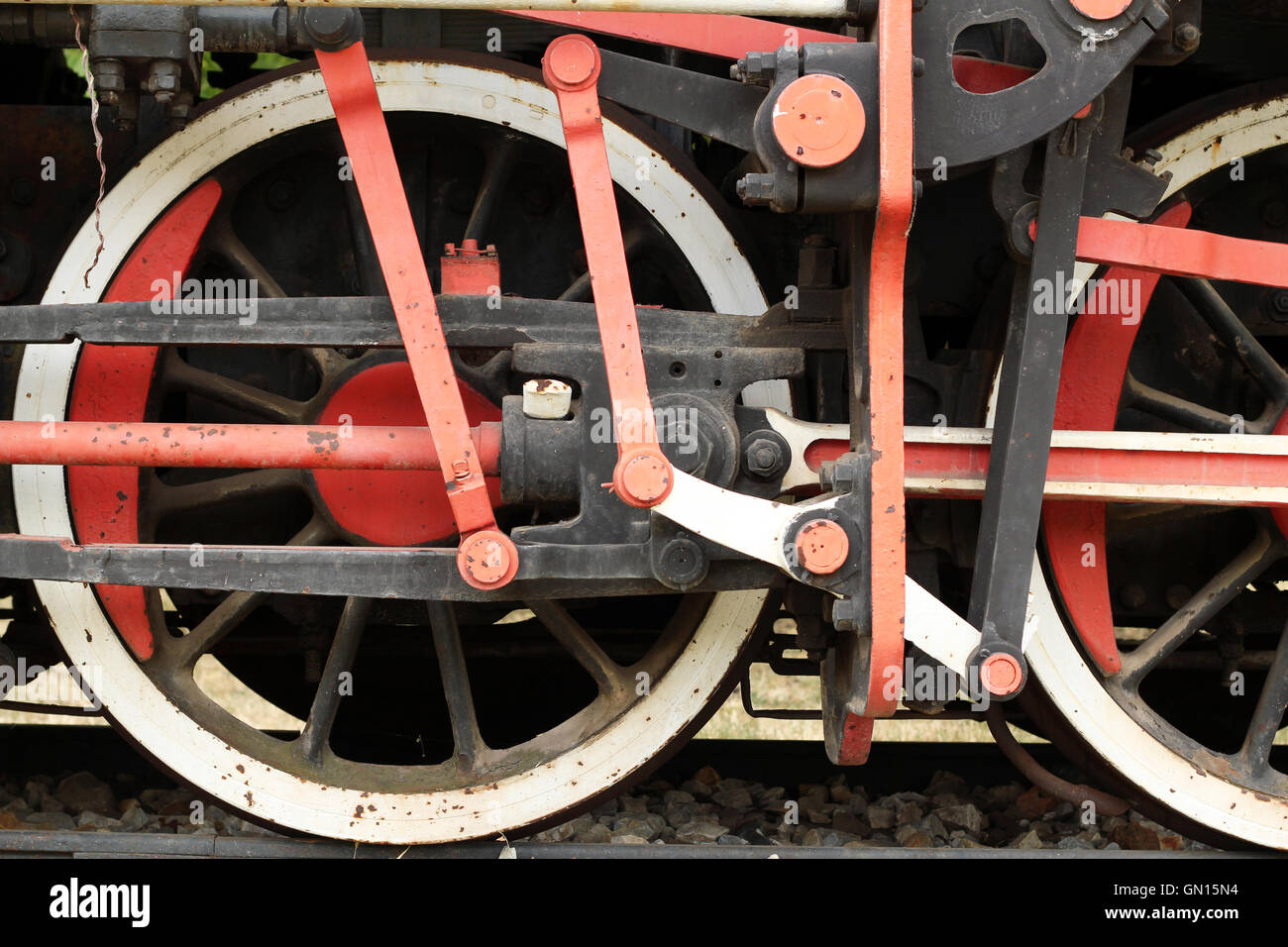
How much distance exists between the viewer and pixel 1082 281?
2.12 m

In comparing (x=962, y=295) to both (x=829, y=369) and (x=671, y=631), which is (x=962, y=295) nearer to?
(x=829, y=369)

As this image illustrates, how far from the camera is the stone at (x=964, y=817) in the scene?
8.15ft

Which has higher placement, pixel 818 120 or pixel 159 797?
pixel 818 120

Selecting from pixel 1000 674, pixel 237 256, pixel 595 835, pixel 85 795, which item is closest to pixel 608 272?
pixel 1000 674

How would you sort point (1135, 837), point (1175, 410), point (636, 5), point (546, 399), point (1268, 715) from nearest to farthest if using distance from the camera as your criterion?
point (636, 5) → point (546, 399) → point (1268, 715) → point (1175, 410) → point (1135, 837)

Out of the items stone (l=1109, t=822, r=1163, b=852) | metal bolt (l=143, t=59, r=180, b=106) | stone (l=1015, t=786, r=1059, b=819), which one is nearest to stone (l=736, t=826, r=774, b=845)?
stone (l=1015, t=786, r=1059, b=819)

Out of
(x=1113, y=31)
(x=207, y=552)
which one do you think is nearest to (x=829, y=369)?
(x=1113, y=31)

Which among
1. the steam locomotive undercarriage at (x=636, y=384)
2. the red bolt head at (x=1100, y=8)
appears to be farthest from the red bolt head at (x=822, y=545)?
the red bolt head at (x=1100, y=8)

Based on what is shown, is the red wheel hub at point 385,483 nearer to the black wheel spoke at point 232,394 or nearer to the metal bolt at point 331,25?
the black wheel spoke at point 232,394

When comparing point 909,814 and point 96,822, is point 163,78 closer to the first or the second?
→ point 96,822

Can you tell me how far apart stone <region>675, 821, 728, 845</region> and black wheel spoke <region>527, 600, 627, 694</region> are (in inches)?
15.8

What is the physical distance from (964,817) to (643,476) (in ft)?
4.18

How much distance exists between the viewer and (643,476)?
5.52 feet

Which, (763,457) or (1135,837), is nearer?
(763,457)
